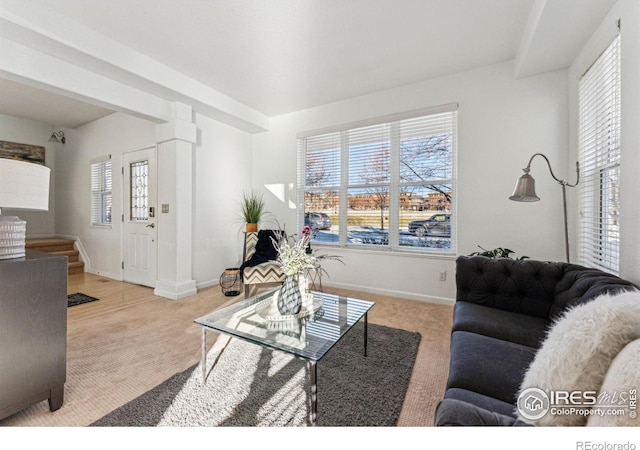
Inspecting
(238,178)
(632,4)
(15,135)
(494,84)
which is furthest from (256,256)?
(15,135)

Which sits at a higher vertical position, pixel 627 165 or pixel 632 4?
pixel 632 4

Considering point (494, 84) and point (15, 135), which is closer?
point (494, 84)

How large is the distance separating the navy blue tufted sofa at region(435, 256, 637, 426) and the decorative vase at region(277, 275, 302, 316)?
0.95 metres

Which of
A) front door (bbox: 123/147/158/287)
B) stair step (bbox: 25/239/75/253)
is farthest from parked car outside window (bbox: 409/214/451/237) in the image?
stair step (bbox: 25/239/75/253)

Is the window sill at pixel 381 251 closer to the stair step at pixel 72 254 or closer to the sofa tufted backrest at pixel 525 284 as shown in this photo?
the sofa tufted backrest at pixel 525 284

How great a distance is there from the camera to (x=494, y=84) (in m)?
2.87

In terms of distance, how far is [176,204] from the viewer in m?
3.42

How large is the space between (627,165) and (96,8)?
373 cm

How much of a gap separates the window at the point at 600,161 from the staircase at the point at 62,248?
6937mm

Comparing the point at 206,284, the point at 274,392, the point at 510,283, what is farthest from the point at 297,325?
the point at 206,284

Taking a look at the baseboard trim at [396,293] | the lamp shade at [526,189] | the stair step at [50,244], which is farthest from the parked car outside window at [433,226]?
the stair step at [50,244]

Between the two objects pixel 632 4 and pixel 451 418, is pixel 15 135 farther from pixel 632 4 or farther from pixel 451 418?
pixel 632 4

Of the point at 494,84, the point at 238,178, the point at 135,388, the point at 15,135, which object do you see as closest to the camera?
the point at 135,388
